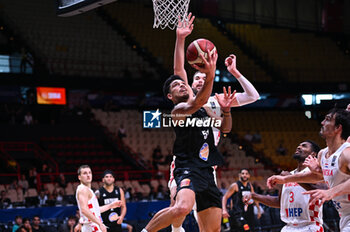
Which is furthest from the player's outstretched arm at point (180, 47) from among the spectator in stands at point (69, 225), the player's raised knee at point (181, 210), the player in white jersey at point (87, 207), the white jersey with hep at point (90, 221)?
the spectator in stands at point (69, 225)

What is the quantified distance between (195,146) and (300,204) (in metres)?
2.21

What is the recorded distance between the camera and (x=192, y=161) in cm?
562

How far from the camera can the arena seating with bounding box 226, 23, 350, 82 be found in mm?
25172

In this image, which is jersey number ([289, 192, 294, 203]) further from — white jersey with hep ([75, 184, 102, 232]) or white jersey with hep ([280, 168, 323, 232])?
white jersey with hep ([75, 184, 102, 232])

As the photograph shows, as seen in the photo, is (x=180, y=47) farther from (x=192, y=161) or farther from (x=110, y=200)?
(x=110, y=200)

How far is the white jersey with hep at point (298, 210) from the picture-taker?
6.97 metres

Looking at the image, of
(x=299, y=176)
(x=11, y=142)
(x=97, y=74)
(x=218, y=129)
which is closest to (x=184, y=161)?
(x=218, y=129)

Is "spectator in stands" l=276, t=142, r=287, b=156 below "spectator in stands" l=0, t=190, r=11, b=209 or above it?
below

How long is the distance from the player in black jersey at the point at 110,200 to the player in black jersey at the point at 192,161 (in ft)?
16.2

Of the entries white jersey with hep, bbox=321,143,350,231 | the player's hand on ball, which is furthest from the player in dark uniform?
white jersey with hep, bbox=321,143,350,231

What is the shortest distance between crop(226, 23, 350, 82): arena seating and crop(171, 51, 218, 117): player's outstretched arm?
19.8m

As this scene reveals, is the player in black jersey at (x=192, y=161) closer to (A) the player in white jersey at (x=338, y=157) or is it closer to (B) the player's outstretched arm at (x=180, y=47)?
(B) the player's outstretched arm at (x=180, y=47)

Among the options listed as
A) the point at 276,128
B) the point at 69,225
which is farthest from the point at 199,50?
the point at 276,128

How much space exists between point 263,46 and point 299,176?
21773mm
